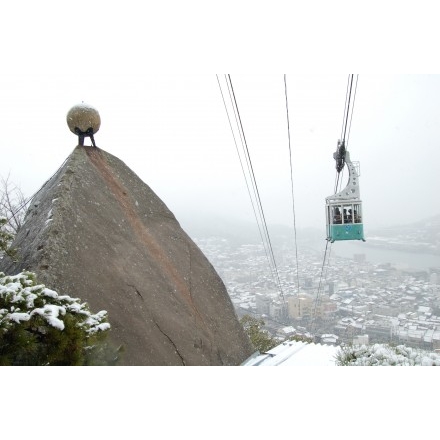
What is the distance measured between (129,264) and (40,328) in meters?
1.78

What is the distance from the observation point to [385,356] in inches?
125

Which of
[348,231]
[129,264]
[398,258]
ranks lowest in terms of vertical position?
[398,258]

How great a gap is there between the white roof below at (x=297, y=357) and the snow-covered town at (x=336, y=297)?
69cm

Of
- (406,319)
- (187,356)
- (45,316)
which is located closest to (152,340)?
(187,356)

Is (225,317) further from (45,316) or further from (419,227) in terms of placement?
(419,227)

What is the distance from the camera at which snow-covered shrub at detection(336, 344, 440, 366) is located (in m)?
3.09

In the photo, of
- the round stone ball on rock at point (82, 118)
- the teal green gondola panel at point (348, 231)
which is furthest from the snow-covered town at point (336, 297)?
the round stone ball on rock at point (82, 118)

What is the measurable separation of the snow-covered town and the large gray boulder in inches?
56.7

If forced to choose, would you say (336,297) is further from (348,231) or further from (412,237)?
(348,231)

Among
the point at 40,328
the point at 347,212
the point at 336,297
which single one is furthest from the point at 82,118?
A: the point at 336,297

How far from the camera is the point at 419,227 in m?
8.32

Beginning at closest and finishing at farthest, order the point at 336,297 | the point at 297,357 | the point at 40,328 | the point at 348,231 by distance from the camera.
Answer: the point at 40,328 → the point at 297,357 → the point at 348,231 → the point at 336,297

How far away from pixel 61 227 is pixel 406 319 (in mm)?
6401

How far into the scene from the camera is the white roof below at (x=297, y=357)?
420 centimetres
